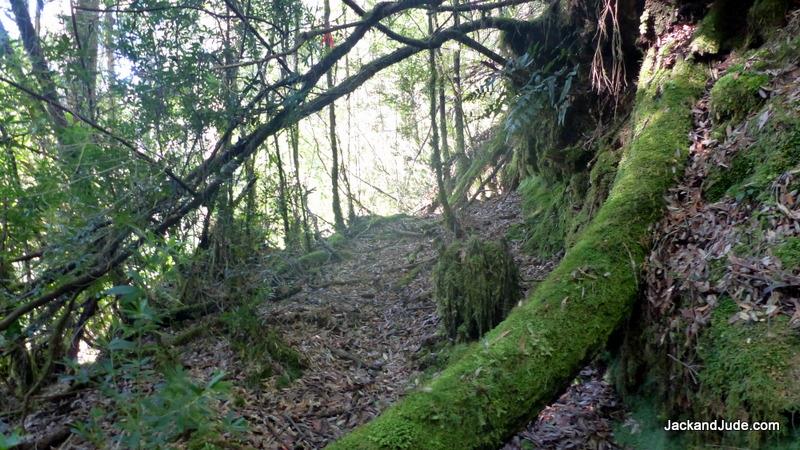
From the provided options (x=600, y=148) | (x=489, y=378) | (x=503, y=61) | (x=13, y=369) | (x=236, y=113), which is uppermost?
(x=503, y=61)

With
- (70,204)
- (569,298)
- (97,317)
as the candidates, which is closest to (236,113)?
(70,204)

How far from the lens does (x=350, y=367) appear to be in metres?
6.19

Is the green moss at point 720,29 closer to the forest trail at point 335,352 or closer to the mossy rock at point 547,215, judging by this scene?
the mossy rock at point 547,215

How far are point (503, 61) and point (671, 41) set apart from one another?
2985 millimetres

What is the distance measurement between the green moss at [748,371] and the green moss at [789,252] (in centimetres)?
35

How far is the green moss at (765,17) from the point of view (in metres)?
4.55

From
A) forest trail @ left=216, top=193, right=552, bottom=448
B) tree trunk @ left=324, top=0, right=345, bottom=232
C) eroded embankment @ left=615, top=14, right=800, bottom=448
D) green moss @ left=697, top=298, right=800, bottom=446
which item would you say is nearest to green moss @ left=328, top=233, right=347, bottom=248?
tree trunk @ left=324, top=0, right=345, bottom=232

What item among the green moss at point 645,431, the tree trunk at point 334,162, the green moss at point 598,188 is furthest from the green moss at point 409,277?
the green moss at point 645,431

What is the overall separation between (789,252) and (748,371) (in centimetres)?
79

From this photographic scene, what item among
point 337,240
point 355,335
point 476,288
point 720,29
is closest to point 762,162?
point 720,29

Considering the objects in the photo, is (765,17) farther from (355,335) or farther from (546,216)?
(355,335)

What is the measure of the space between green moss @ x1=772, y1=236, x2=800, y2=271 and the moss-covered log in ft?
3.09

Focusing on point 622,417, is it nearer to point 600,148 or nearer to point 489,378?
point 489,378

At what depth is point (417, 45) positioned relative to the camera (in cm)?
740
